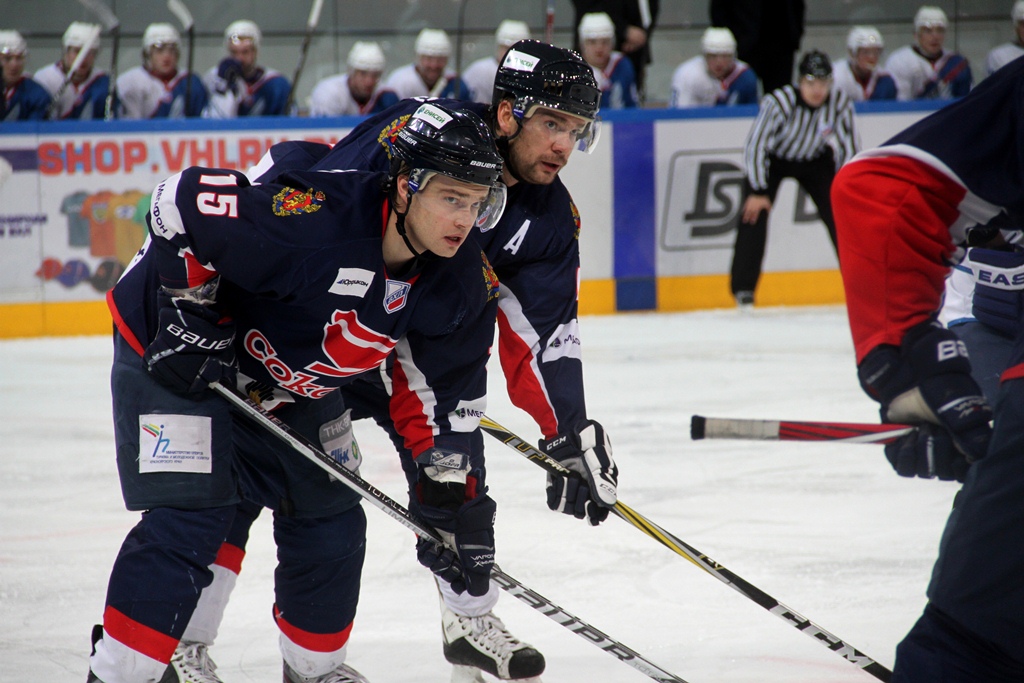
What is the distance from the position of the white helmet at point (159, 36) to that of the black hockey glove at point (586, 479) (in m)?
5.17

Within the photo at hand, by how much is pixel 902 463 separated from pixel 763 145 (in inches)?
207

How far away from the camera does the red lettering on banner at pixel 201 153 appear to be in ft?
19.4

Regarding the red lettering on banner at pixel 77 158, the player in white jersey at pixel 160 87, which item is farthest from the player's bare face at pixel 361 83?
the red lettering on banner at pixel 77 158

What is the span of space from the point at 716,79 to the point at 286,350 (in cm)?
575

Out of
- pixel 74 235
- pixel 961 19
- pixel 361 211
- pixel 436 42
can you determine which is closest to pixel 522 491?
pixel 361 211

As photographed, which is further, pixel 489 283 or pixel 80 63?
pixel 80 63

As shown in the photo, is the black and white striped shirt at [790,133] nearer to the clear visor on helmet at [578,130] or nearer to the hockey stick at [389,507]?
the clear visor on helmet at [578,130]

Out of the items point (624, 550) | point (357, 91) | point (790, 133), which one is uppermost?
point (357, 91)

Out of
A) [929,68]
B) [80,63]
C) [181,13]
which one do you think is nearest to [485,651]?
[80,63]

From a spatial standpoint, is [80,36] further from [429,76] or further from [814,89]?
[814,89]

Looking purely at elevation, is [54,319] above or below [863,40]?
below

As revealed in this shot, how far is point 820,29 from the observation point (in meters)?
8.93

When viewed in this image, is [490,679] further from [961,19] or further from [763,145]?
[961,19]

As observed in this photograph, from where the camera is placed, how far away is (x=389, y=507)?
1.97m
